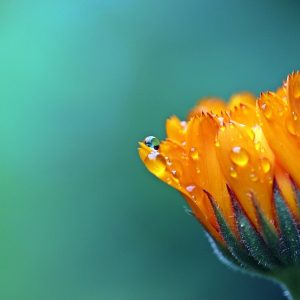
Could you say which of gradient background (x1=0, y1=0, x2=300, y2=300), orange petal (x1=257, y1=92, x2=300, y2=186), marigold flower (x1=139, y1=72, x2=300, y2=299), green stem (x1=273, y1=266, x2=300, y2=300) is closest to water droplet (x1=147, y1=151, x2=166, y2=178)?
marigold flower (x1=139, y1=72, x2=300, y2=299)

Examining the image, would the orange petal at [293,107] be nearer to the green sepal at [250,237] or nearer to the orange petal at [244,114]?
the orange petal at [244,114]

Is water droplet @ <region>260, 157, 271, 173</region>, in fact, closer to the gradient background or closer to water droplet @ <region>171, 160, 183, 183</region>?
water droplet @ <region>171, 160, 183, 183</region>

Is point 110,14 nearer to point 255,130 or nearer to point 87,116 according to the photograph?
point 87,116

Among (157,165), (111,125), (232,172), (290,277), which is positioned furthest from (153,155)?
(111,125)

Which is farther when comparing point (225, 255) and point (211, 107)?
point (211, 107)

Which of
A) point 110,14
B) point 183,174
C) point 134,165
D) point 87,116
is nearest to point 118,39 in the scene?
point 110,14

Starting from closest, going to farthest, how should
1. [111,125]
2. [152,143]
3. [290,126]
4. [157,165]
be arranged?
[290,126] → [157,165] → [152,143] → [111,125]

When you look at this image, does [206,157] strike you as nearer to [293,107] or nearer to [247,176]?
[247,176]

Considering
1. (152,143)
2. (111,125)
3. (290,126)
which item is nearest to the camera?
(290,126)
